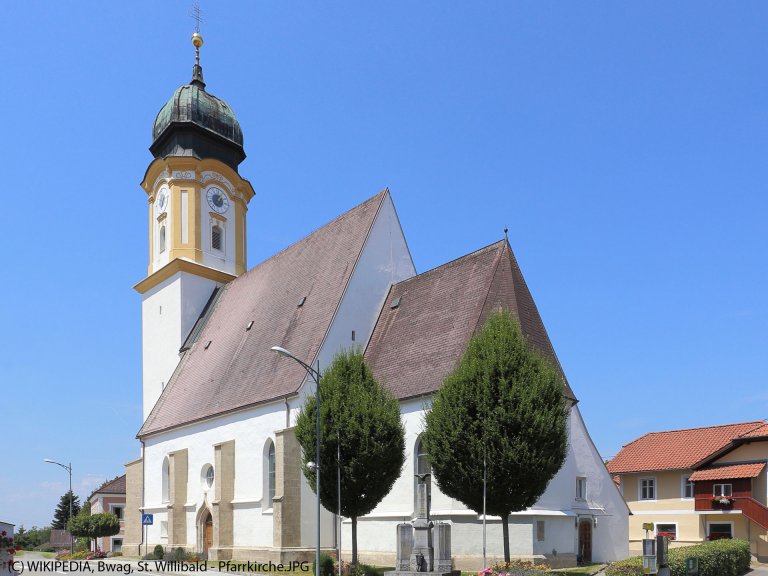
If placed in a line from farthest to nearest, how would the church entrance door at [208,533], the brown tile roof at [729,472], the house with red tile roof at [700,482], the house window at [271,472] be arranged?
the house with red tile roof at [700,482] → the brown tile roof at [729,472] → the church entrance door at [208,533] → the house window at [271,472]

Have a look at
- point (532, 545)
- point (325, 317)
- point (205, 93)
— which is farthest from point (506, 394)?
point (205, 93)

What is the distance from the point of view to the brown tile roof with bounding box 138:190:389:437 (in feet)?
105

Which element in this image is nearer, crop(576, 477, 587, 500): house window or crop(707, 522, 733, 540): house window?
crop(576, 477, 587, 500): house window

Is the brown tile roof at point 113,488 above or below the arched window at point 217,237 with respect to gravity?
below

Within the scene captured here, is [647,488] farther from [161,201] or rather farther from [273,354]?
[161,201]

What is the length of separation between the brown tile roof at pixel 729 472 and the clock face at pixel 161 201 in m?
33.0

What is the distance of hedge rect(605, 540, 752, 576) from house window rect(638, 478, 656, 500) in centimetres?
1453

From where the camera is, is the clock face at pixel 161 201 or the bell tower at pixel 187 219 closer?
the bell tower at pixel 187 219

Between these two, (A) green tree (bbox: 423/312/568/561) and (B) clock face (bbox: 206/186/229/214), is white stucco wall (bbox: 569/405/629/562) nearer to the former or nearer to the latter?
(A) green tree (bbox: 423/312/568/561)

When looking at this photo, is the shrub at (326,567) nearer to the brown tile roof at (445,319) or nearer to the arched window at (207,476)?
the brown tile roof at (445,319)

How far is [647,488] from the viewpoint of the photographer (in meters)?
42.2

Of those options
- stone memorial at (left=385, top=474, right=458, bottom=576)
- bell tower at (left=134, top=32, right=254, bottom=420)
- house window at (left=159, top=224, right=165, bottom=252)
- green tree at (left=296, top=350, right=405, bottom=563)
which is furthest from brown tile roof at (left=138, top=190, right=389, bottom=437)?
stone memorial at (left=385, top=474, right=458, bottom=576)

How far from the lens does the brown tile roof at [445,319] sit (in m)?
27.5

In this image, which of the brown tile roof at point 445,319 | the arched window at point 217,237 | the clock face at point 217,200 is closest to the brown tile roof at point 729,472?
the brown tile roof at point 445,319
